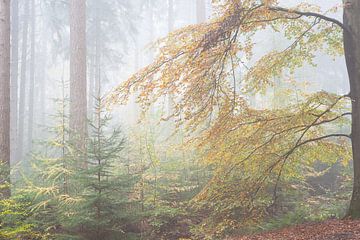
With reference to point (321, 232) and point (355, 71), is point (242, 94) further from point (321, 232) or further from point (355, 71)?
point (321, 232)

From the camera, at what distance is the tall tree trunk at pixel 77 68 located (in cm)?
1058

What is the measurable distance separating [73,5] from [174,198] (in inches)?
296

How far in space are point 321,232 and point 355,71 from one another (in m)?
3.00

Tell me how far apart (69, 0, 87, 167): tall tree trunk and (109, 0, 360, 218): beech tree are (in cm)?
547

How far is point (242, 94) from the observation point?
6.16 m

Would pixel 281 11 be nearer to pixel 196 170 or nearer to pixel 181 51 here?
pixel 181 51

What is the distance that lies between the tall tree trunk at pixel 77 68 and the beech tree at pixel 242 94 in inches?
216

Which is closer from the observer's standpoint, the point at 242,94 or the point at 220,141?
the point at 220,141

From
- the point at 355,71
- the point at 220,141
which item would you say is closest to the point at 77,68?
the point at 220,141

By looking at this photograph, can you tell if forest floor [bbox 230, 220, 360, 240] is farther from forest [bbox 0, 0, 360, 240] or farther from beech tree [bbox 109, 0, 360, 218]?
beech tree [bbox 109, 0, 360, 218]

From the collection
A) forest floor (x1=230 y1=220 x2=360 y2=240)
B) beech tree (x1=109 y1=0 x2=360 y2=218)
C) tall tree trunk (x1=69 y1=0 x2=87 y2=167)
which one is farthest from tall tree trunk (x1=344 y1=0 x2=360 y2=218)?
tall tree trunk (x1=69 y1=0 x2=87 y2=167)

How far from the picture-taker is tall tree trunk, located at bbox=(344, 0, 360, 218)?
239 inches

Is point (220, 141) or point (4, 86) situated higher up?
point (4, 86)

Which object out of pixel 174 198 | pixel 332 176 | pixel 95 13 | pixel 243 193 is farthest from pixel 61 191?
pixel 95 13
